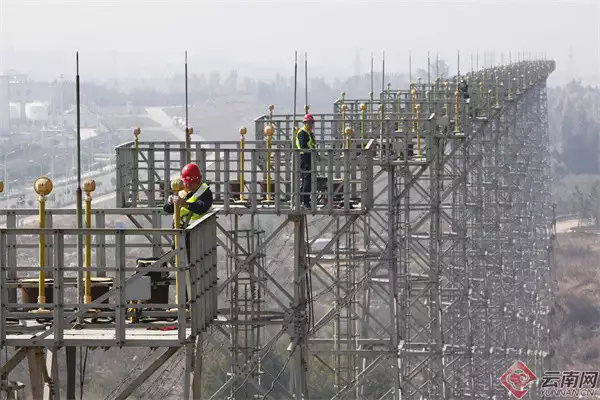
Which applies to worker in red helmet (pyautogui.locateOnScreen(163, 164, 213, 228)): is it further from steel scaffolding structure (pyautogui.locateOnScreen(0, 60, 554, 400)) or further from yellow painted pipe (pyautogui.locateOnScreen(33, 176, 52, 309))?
yellow painted pipe (pyautogui.locateOnScreen(33, 176, 52, 309))

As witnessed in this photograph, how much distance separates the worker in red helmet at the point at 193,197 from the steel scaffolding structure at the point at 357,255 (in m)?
0.74

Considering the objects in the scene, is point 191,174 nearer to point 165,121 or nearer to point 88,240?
point 88,240

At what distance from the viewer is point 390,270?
37.2m

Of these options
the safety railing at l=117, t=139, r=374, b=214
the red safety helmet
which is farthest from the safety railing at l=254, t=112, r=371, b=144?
the red safety helmet

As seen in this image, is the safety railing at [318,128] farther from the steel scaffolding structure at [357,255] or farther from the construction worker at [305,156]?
the construction worker at [305,156]

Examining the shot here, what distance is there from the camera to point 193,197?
21312 mm

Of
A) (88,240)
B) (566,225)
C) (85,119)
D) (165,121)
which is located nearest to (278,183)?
(88,240)

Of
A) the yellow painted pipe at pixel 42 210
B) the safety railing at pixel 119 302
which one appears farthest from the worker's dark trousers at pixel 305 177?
the yellow painted pipe at pixel 42 210

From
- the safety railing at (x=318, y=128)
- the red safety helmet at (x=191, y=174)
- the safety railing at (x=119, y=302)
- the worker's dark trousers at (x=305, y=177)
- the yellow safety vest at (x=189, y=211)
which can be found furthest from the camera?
the safety railing at (x=318, y=128)

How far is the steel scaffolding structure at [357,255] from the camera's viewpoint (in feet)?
63.3

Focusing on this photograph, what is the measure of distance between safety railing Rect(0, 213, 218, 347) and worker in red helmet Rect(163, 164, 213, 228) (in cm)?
145

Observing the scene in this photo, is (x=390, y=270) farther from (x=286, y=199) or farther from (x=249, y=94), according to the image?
(x=249, y=94)

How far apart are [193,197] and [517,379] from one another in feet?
128

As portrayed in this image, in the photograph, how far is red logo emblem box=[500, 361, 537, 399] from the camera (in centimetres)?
5788
